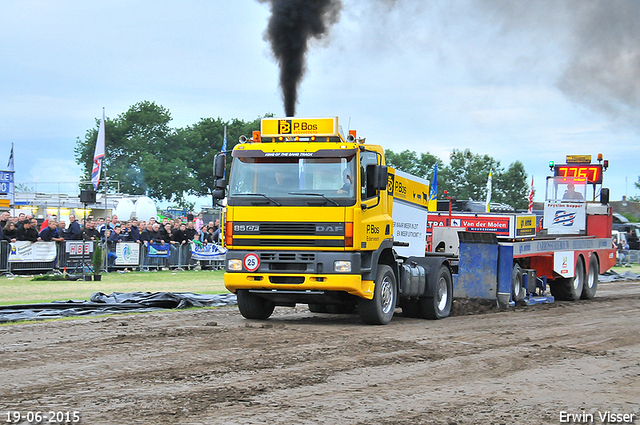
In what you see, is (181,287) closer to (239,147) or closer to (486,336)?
(239,147)

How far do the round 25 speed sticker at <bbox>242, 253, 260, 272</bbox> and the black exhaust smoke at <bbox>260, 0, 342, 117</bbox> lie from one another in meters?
5.91

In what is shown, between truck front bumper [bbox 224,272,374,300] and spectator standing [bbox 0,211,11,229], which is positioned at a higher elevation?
spectator standing [bbox 0,211,11,229]

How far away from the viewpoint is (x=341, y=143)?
40.7 ft

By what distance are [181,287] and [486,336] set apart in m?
10.8

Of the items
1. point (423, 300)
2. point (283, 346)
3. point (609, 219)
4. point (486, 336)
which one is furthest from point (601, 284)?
point (283, 346)

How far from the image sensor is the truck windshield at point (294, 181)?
12.1m

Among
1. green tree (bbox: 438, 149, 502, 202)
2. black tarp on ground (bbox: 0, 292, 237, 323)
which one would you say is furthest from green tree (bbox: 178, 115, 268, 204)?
black tarp on ground (bbox: 0, 292, 237, 323)

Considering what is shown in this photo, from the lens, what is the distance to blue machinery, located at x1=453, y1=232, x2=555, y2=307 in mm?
16062

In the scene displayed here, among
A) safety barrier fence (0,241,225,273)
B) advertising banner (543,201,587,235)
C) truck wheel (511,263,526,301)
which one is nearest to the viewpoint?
truck wheel (511,263,526,301)

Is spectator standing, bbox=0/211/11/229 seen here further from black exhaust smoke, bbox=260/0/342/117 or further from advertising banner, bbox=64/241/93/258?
black exhaust smoke, bbox=260/0/342/117

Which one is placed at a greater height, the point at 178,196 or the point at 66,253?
the point at 178,196

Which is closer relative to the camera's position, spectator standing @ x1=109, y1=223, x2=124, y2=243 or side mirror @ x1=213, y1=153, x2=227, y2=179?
side mirror @ x1=213, y1=153, x2=227, y2=179

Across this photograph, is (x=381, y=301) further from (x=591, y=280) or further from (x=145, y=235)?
(x=145, y=235)

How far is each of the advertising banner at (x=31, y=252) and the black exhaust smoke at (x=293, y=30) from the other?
10.5m
